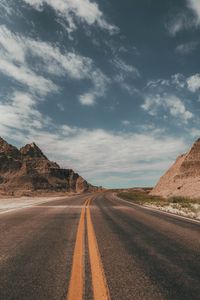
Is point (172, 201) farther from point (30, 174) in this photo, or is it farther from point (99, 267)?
point (30, 174)

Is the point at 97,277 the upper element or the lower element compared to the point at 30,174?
lower

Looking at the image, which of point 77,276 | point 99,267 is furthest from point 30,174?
point 77,276

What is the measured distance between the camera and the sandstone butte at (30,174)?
4168 inches

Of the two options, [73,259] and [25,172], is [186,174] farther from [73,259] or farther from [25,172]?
[25,172]

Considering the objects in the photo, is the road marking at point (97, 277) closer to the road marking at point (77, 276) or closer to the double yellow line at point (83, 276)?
the double yellow line at point (83, 276)

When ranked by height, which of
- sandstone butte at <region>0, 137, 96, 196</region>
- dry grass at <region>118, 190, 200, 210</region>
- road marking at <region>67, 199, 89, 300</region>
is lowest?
road marking at <region>67, 199, 89, 300</region>

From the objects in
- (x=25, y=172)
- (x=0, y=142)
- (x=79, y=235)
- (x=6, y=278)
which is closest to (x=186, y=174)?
(x=79, y=235)

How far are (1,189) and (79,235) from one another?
97.7m

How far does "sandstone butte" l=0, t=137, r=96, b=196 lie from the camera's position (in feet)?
347

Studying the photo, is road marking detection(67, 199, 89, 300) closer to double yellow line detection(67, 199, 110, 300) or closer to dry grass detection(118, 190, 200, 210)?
double yellow line detection(67, 199, 110, 300)

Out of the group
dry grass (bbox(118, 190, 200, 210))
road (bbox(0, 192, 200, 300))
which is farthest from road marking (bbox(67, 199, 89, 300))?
dry grass (bbox(118, 190, 200, 210))

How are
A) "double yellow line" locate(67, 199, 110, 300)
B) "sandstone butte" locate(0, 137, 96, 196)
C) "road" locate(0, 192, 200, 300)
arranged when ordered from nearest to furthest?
"double yellow line" locate(67, 199, 110, 300)
"road" locate(0, 192, 200, 300)
"sandstone butte" locate(0, 137, 96, 196)

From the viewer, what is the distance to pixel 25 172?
111438 mm

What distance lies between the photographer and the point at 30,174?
112188 mm
